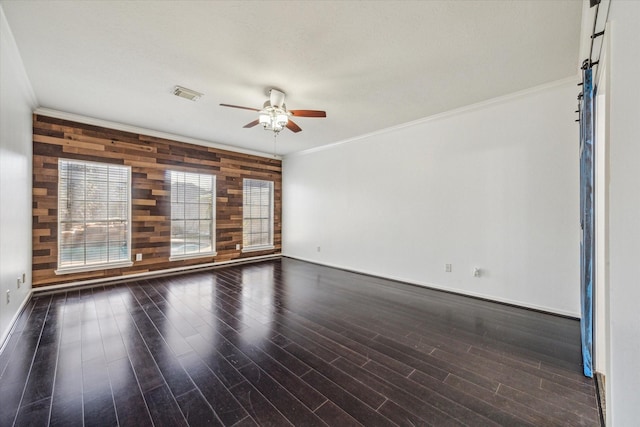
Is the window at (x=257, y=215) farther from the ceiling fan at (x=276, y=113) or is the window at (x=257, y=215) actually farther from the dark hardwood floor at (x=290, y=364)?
the ceiling fan at (x=276, y=113)

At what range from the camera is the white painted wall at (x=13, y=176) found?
96.4 inches

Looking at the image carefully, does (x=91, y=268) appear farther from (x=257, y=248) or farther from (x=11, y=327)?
(x=257, y=248)

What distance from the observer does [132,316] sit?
10.3ft

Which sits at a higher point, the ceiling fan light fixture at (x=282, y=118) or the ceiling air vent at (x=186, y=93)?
the ceiling air vent at (x=186, y=93)

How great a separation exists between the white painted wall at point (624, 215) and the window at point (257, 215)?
617cm

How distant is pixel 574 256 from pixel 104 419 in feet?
14.9

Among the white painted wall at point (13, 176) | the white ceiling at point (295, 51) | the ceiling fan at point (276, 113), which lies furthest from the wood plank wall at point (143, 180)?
the ceiling fan at point (276, 113)

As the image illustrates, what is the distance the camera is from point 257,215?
683 centimetres

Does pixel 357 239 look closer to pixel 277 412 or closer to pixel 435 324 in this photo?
pixel 435 324

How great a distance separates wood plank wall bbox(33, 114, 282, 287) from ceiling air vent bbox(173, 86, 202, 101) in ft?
6.93

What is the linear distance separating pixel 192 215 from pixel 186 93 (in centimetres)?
292

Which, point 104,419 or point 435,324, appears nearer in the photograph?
point 104,419

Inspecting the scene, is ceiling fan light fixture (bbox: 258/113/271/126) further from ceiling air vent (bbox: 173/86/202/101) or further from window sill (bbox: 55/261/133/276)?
window sill (bbox: 55/261/133/276)

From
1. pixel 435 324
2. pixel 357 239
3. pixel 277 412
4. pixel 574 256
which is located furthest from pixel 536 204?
pixel 277 412
